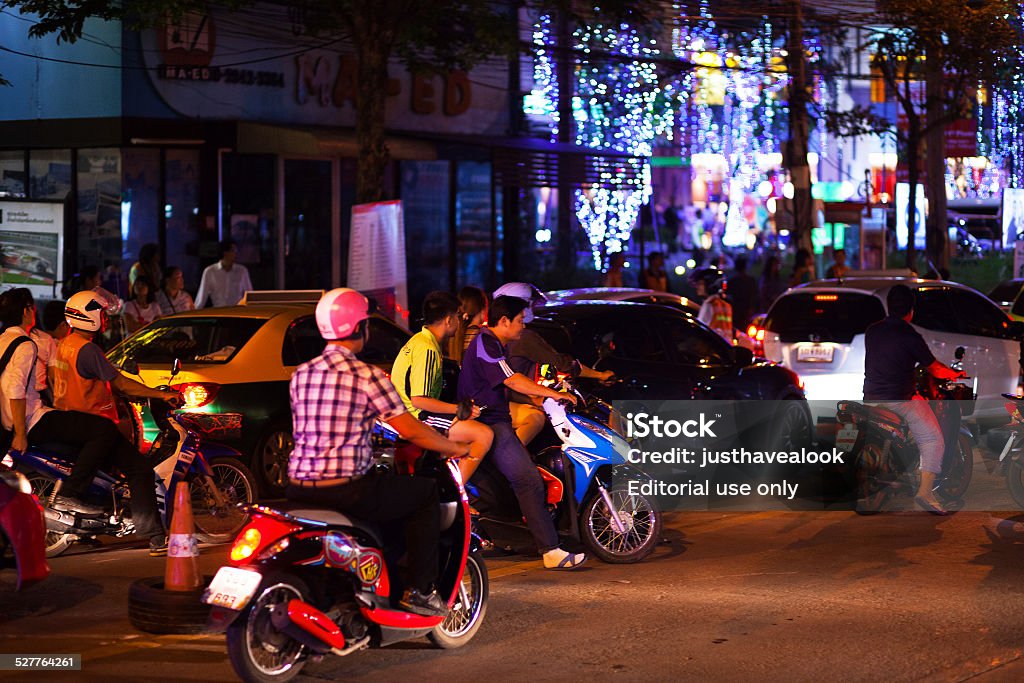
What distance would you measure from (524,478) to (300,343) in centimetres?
386

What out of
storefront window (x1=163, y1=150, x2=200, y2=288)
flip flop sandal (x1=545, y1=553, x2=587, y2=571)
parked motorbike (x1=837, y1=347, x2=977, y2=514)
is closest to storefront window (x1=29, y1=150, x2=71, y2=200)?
storefront window (x1=163, y1=150, x2=200, y2=288)

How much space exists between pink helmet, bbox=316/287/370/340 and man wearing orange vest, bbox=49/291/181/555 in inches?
133

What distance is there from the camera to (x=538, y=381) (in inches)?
374

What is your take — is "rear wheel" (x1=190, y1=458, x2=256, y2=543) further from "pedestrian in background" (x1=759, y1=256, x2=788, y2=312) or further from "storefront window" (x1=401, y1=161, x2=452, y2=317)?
"storefront window" (x1=401, y1=161, x2=452, y2=317)

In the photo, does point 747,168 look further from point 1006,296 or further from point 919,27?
point 919,27

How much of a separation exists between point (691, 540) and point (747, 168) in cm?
4569

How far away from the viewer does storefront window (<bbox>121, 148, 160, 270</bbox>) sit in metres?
22.2

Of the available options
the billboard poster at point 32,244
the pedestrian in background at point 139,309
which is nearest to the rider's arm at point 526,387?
the pedestrian in background at point 139,309

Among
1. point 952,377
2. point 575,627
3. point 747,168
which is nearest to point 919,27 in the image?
point 952,377

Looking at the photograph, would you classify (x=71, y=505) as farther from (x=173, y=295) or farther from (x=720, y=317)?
(x=720, y=317)

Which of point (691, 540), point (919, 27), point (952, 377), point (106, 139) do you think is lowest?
point (691, 540)

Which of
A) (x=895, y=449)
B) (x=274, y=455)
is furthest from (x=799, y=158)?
(x=274, y=455)

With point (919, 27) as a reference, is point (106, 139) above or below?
below

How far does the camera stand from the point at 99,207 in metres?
22.5
